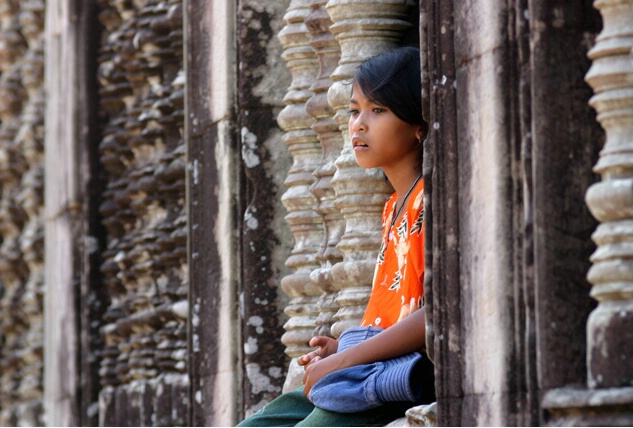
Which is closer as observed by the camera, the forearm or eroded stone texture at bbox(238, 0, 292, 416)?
the forearm

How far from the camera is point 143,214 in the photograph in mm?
8641

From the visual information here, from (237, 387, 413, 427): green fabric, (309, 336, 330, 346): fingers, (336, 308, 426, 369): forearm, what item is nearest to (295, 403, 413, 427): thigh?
(237, 387, 413, 427): green fabric

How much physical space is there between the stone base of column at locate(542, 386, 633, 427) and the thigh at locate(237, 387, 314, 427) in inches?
42.3

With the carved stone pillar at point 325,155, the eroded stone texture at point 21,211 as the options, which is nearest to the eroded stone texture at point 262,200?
the carved stone pillar at point 325,155

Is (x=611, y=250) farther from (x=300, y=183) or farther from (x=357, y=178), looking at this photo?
(x=300, y=183)

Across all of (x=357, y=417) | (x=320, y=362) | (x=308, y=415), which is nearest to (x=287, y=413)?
(x=308, y=415)

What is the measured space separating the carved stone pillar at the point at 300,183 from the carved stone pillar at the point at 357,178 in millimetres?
510

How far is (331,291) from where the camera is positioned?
564cm

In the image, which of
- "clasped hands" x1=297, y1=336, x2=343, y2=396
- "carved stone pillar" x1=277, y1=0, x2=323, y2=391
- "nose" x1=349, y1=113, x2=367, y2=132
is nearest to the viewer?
"clasped hands" x1=297, y1=336, x2=343, y2=396

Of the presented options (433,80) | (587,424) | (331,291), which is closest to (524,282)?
(587,424)

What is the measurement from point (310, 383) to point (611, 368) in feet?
3.81

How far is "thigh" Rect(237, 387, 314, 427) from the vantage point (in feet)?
15.7

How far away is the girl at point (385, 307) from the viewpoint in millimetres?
4477

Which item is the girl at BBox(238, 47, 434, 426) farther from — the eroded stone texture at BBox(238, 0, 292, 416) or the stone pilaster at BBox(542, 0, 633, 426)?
the eroded stone texture at BBox(238, 0, 292, 416)
